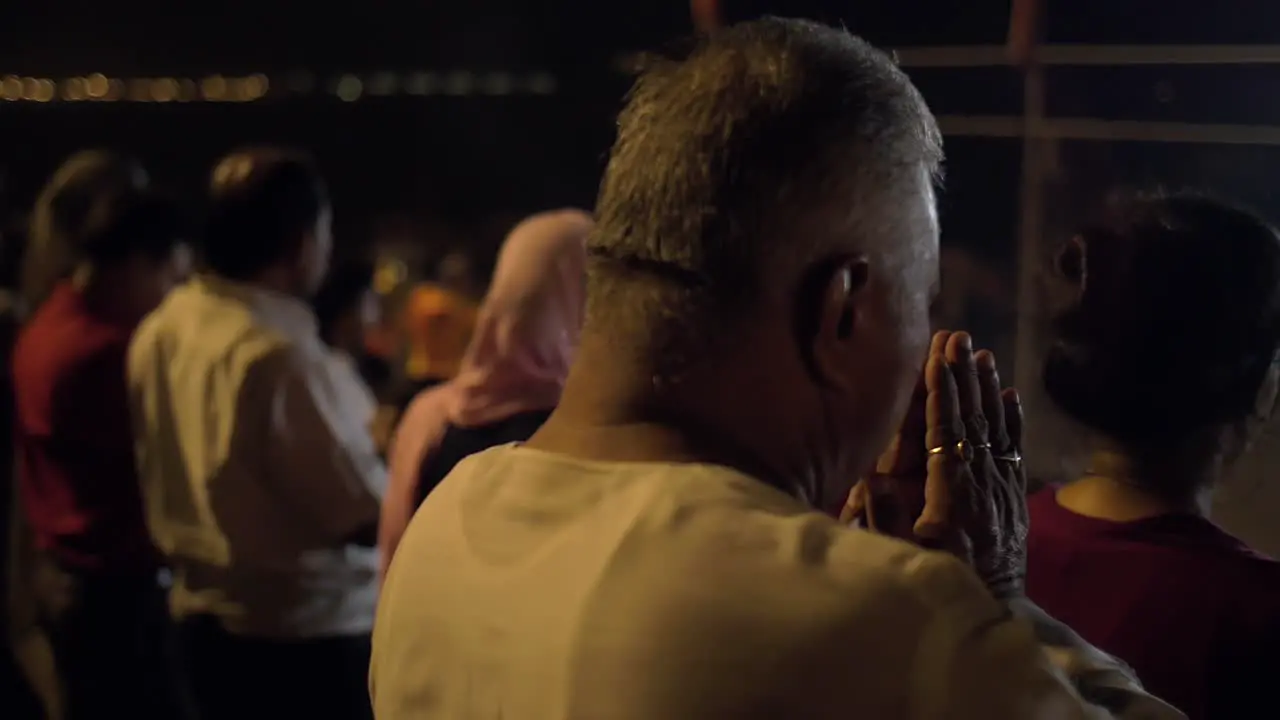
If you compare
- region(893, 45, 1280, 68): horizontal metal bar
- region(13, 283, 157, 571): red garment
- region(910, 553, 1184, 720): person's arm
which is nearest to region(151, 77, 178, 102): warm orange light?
region(13, 283, 157, 571): red garment

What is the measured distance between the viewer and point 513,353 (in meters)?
1.80

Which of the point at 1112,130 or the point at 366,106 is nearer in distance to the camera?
the point at 1112,130

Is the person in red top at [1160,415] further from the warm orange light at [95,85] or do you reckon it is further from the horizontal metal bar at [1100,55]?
the warm orange light at [95,85]

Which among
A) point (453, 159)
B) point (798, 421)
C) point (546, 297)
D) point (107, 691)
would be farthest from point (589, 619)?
point (453, 159)

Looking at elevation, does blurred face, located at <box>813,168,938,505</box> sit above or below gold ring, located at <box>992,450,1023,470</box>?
above

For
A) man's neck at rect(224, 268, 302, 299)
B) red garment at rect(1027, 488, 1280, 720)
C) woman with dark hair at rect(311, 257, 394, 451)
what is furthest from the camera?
woman with dark hair at rect(311, 257, 394, 451)

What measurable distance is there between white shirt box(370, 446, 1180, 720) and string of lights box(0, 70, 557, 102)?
400cm

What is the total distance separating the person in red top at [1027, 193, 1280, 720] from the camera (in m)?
1.03

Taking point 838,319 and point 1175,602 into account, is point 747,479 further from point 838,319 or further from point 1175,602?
point 1175,602

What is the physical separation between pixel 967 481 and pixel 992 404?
6 cm

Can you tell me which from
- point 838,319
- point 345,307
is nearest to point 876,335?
point 838,319

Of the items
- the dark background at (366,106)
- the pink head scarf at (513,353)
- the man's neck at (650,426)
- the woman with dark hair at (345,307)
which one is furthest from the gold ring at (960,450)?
the dark background at (366,106)

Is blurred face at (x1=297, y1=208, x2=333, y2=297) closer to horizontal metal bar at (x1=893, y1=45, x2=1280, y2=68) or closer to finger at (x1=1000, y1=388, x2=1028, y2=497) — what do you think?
horizontal metal bar at (x1=893, y1=45, x2=1280, y2=68)

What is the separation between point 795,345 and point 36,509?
1921mm
